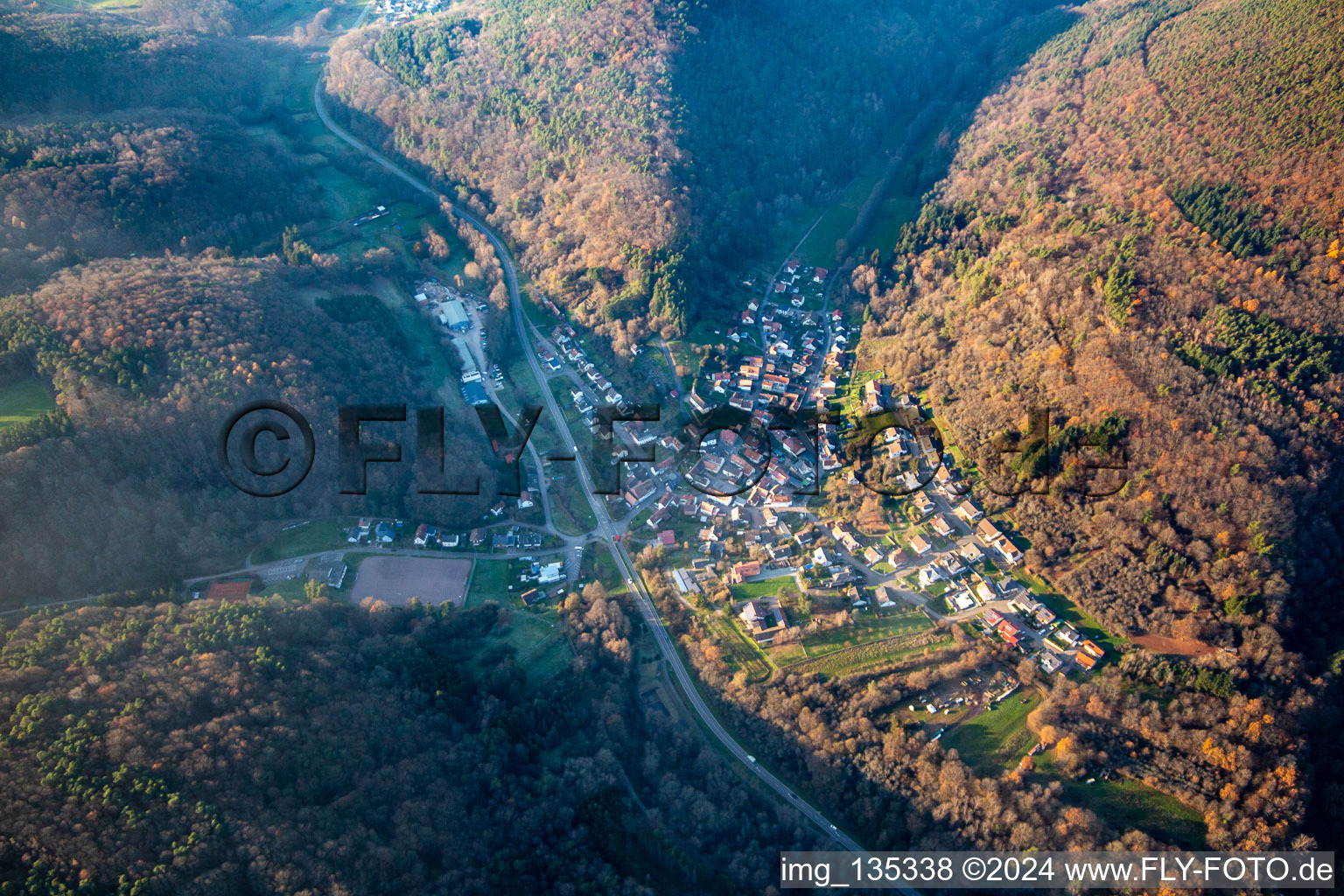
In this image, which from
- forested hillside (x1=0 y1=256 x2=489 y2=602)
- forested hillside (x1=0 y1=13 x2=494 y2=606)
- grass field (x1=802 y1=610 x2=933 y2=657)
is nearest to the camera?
forested hillside (x1=0 y1=256 x2=489 y2=602)

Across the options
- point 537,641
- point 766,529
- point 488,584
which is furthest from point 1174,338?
point 488,584

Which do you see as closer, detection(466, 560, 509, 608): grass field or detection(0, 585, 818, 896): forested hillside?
detection(0, 585, 818, 896): forested hillside

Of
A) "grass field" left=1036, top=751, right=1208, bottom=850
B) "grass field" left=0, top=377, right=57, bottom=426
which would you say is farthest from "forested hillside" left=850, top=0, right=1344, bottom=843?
"grass field" left=0, top=377, right=57, bottom=426

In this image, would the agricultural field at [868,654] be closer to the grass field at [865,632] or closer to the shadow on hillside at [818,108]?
the grass field at [865,632]

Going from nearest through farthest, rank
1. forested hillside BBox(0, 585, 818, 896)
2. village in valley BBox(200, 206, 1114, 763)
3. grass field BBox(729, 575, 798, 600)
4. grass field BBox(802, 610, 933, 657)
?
forested hillside BBox(0, 585, 818, 896), village in valley BBox(200, 206, 1114, 763), grass field BBox(802, 610, 933, 657), grass field BBox(729, 575, 798, 600)

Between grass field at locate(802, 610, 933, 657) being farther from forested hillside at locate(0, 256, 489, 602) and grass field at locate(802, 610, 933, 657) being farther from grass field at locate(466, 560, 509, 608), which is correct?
forested hillside at locate(0, 256, 489, 602)

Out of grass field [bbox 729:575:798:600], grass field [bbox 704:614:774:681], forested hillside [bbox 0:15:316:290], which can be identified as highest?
forested hillside [bbox 0:15:316:290]

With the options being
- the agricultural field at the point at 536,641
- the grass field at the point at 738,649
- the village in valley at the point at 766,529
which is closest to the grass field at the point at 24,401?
the village in valley at the point at 766,529
